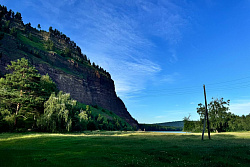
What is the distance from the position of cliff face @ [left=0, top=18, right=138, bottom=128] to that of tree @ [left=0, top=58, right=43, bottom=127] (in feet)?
170

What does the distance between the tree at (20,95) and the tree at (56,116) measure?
4767 mm

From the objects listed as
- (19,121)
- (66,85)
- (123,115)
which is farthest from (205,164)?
(123,115)

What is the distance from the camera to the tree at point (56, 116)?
49125 mm

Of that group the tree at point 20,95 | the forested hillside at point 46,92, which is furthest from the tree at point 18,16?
the tree at point 20,95

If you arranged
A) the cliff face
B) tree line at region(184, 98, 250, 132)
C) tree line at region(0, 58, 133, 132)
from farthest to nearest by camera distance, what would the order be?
the cliff face
tree line at region(184, 98, 250, 132)
tree line at region(0, 58, 133, 132)

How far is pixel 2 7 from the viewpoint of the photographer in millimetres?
182500

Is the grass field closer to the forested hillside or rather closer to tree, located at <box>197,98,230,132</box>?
the forested hillside

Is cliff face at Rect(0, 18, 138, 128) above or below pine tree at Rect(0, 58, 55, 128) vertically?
above

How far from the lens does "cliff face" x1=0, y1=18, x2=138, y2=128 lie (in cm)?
11400

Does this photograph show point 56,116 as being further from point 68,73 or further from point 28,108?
point 68,73

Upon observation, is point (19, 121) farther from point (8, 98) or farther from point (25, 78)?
point (25, 78)

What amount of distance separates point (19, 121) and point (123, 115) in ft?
459

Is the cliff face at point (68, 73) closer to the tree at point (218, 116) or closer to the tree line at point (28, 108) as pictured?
the tree line at point (28, 108)

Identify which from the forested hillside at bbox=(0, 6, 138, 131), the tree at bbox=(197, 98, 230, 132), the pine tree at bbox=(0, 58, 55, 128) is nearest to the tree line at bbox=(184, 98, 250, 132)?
the tree at bbox=(197, 98, 230, 132)
